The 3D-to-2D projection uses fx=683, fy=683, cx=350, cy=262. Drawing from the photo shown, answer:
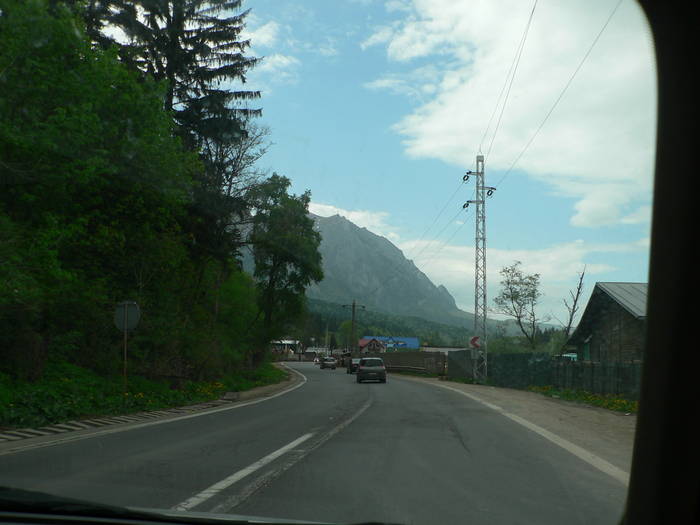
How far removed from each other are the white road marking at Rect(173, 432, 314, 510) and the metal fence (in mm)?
11613

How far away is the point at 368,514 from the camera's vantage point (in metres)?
5.72

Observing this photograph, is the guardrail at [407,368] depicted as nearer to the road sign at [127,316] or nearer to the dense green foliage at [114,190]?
the dense green foliage at [114,190]

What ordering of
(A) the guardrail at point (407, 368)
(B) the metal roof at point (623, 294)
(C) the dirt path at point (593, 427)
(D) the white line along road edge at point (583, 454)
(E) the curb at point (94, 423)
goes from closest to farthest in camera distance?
(D) the white line along road edge at point (583, 454) < (C) the dirt path at point (593, 427) < (E) the curb at point (94, 423) < (B) the metal roof at point (623, 294) < (A) the guardrail at point (407, 368)

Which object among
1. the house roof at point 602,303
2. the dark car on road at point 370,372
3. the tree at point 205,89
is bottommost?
the dark car on road at point 370,372

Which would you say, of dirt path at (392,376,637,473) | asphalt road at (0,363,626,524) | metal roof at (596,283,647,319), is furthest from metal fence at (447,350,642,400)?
asphalt road at (0,363,626,524)

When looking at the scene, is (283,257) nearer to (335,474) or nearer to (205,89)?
(205,89)

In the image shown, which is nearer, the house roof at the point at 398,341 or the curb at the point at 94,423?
the curb at the point at 94,423

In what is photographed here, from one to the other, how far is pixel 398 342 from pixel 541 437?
130589mm

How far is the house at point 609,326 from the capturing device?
29297 mm

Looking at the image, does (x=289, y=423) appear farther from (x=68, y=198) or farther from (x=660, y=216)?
(x=660, y=216)

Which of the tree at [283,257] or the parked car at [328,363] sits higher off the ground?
the tree at [283,257]

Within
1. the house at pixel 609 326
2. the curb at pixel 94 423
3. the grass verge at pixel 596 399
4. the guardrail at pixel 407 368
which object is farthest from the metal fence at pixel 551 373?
the guardrail at pixel 407 368

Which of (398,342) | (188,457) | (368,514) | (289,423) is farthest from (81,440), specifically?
(398,342)

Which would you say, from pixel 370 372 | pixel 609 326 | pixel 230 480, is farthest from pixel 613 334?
pixel 230 480
